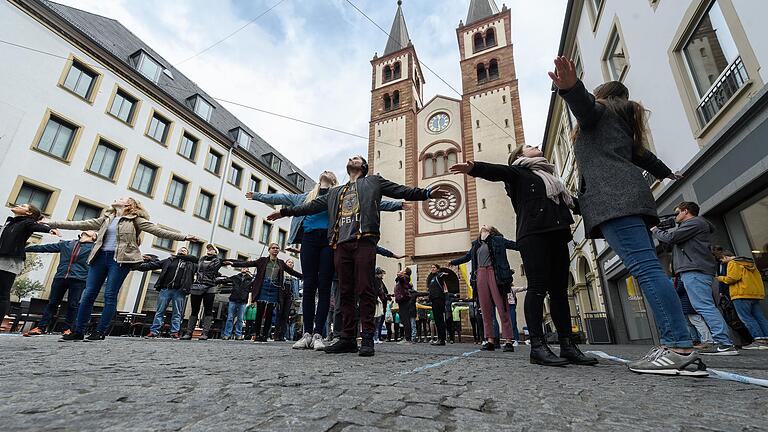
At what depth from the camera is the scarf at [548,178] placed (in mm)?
2930

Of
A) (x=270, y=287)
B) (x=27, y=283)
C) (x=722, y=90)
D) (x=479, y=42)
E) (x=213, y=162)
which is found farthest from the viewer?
(x=479, y=42)

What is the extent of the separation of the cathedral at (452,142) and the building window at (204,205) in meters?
10.3

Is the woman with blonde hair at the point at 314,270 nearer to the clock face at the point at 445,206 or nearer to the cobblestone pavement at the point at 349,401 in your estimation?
the cobblestone pavement at the point at 349,401

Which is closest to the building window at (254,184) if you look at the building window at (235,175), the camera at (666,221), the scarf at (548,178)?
the building window at (235,175)

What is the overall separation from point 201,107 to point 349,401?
78.2 feet

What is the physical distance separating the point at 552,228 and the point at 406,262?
19697mm

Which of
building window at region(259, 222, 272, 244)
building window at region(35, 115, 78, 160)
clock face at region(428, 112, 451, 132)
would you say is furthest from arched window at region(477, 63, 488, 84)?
building window at region(35, 115, 78, 160)

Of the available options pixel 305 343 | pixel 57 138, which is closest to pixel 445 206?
pixel 57 138

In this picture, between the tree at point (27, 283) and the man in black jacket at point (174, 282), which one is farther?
Answer: the tree at point (27, 283)

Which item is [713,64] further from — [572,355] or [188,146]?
[188,146]

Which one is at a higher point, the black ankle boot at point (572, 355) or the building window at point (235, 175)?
the building window at point (235, 175)

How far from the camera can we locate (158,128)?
59.9ft

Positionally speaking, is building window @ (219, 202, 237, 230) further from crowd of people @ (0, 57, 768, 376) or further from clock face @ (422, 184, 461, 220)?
crowd of people @ (0, 57, 768, 376)

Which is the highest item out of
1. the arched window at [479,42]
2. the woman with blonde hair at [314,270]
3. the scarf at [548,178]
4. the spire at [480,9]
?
the spire at [480,9]
